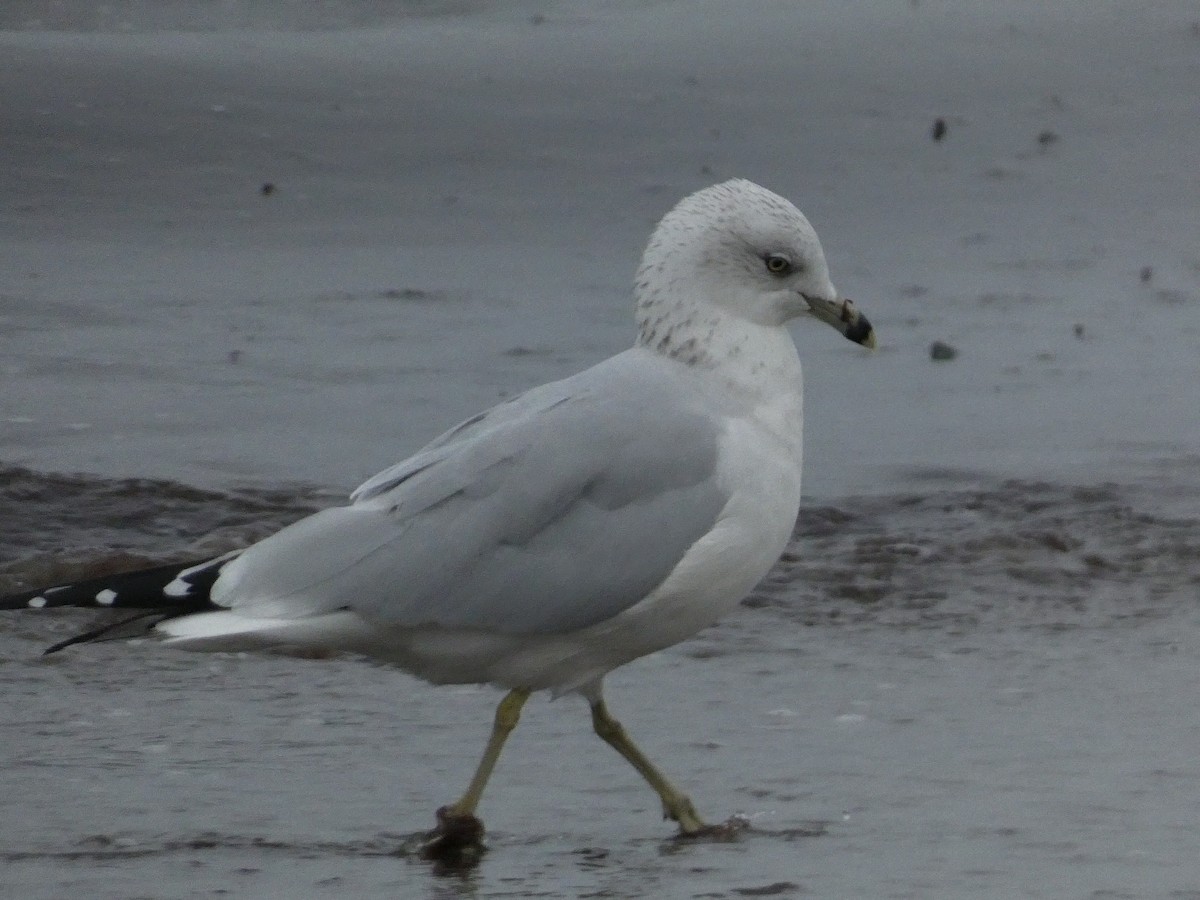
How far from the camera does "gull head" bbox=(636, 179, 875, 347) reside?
4.66 m

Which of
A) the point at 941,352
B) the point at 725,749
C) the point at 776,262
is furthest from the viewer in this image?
the point at 941,352

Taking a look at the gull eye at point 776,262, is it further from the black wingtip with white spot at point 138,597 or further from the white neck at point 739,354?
the black wingtip with white spot at point 138,597

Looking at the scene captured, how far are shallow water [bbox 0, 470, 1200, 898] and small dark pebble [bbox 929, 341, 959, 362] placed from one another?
1863 mm

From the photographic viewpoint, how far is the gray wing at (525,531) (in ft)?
14.3

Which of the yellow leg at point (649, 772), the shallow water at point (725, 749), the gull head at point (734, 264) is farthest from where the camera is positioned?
the gull head at point (734, 264)

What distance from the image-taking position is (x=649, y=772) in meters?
4.47

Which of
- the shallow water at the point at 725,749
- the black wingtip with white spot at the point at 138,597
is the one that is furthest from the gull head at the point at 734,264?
the black wingtip with white spot at the point at 138,597

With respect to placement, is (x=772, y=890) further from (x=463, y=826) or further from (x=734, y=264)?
(x=734, y=264)

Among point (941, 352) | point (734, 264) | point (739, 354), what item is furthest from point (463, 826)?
point (941, 352)

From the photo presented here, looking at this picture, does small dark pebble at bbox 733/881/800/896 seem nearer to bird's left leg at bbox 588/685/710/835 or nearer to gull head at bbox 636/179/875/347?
bird's left leg at bbox 588/685/710/835

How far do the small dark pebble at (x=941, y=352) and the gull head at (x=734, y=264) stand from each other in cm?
375

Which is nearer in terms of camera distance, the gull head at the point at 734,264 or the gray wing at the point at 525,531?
the gray wing at the point at 525,531

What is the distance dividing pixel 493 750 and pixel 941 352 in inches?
171

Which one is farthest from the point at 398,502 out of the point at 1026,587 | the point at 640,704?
the point at 1026,587
